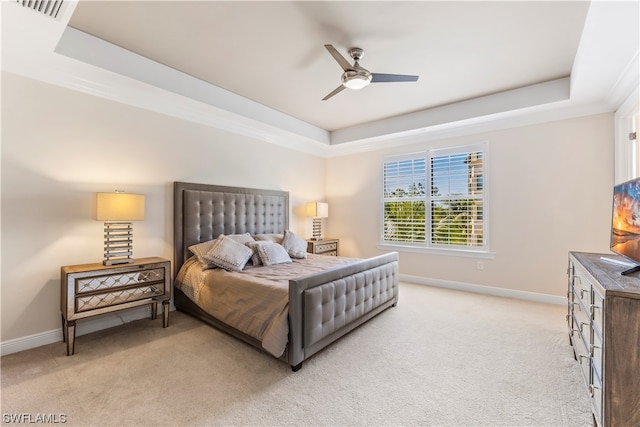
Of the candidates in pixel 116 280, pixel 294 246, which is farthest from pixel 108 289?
pixel 294 246

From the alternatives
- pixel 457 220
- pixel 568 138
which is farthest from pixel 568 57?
pixel 457 220

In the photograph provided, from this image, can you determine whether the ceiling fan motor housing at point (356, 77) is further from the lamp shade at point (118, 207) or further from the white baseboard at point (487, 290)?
the white baseboard at point (487, 290)

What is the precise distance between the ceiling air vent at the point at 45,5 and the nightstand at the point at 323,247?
155 inches

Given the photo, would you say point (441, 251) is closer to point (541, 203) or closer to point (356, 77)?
point (541, 203)

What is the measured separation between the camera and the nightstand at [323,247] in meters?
4.95

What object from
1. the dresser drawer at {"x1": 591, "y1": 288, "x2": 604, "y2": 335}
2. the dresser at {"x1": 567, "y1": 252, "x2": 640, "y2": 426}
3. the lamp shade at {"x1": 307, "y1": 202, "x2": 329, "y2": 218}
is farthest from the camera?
the lamp shade at {"x1": 307, "y1": 202, "x2": 329, "y2": 218}

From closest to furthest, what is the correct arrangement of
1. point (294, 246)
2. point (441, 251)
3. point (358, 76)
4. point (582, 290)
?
point (582, 290), point (358, 76), point (294, 246), point (441, 251)

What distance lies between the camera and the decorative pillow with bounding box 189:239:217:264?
10.9 feet

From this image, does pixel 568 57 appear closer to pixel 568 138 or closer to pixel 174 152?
pixel 568 138

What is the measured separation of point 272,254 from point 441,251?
2.83m

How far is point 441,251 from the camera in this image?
15.4ft

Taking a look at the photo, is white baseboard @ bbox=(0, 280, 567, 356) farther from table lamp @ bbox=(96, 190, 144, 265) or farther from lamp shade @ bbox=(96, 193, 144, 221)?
lamp shade @ bbox=(96, 193, 144, 221)

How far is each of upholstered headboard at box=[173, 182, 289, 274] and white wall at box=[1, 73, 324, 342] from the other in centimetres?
14

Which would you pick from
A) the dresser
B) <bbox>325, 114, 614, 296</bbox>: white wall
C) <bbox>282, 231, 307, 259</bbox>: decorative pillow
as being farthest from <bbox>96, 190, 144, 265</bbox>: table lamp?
<bbox>325, 114, 614, 296</bbox>: white wall
